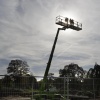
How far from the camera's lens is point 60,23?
116 ft

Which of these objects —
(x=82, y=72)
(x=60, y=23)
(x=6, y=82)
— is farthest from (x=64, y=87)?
(x=82, y=72)

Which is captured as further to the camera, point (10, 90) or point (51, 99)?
point (51, 99)

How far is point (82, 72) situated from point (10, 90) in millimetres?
58595

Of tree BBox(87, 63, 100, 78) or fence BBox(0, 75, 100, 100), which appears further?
tree BBox(87, 63, 100, 78)

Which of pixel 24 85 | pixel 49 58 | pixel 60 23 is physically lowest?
pixel 24 85

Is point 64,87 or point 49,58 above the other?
point 49,58

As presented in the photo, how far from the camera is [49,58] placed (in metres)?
36.9

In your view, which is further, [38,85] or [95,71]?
[95,71]

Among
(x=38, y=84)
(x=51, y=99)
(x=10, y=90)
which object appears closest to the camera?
(x=10, y=90)

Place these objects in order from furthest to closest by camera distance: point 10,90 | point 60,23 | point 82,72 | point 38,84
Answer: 1. point 82,72
2. point 60,23
3. point 38,84
4. point 10,90

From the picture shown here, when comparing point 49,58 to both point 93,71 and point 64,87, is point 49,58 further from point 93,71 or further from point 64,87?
point 64,87

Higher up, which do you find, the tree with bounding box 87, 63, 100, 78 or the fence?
the tree with bounding box 87, 63, 100, 78

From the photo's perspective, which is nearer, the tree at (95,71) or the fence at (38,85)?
the fence at (38,85)

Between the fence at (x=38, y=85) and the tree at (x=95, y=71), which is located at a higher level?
the tree at (x=95, y=71)
